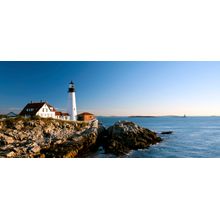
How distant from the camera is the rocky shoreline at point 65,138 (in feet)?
20.3

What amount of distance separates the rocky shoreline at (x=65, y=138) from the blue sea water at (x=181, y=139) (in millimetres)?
284

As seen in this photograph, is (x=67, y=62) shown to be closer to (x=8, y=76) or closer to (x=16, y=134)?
(x=8, y=76)

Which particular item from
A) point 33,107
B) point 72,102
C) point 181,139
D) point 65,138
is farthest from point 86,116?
point 181,139

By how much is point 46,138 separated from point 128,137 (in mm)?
2200

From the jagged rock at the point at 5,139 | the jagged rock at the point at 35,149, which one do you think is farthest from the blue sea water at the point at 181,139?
the jagged rock at the point at 5,139

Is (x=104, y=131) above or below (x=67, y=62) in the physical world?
below

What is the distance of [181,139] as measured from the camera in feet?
24.0

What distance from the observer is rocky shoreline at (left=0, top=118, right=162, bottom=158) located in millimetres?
6184

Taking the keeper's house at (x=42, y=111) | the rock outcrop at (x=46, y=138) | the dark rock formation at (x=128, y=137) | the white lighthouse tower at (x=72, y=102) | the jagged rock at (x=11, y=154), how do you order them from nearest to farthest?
the jagged rock at (x=11, y=154) < the white lighthouse tower at (x=72, y=102) < the rock outcrop at (x=46, y=138) < the keeper's house at (x=42, y=111) < the dark rock formation at (x=128, y=137)

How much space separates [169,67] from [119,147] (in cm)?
243

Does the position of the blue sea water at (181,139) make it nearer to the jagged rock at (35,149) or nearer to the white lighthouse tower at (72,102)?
the white lighthouse tower at (72,102)

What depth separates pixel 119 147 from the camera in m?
6.84
